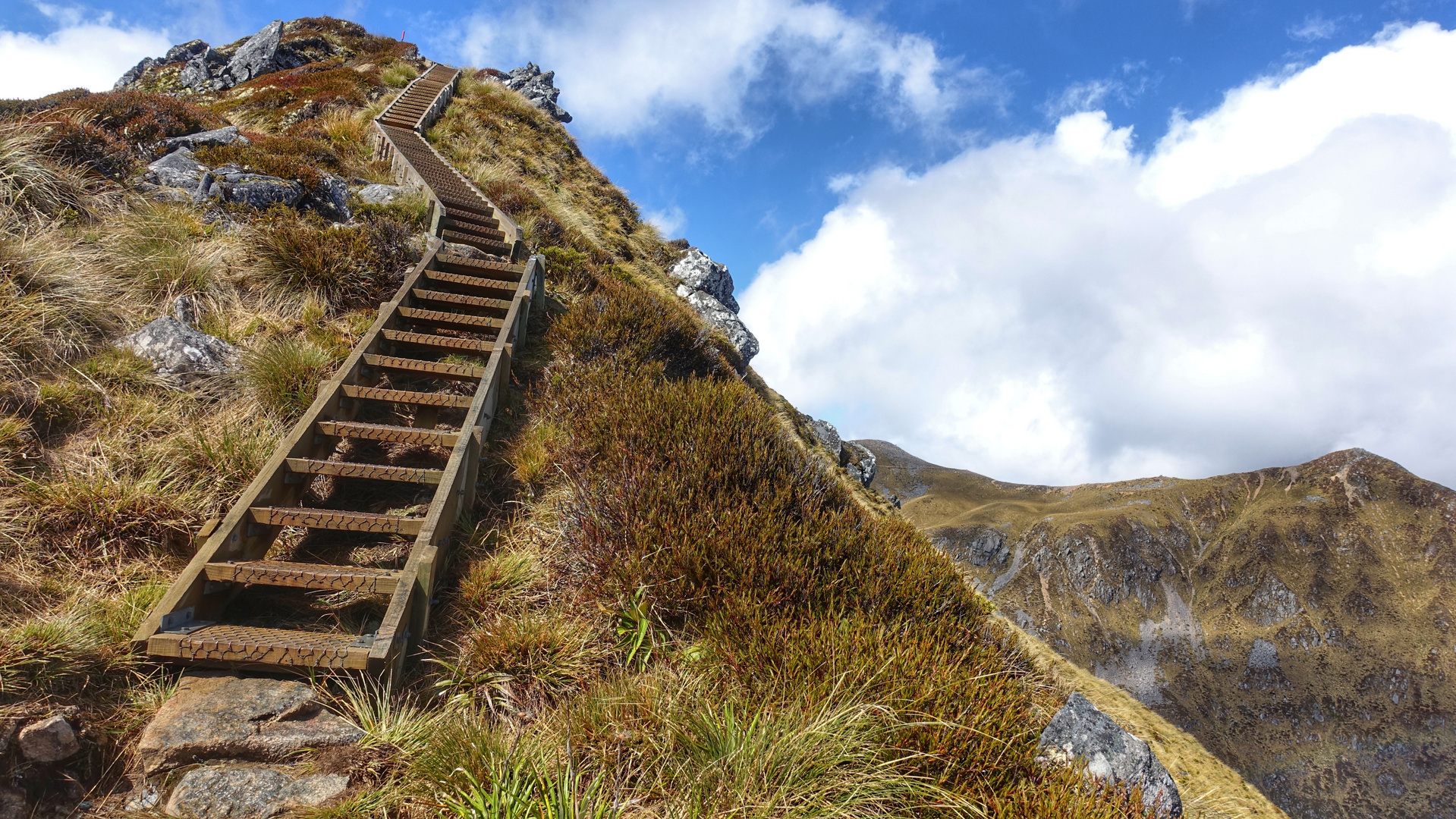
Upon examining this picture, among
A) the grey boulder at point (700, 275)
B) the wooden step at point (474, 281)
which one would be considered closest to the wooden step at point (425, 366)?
the wooden step at point (474, 281)

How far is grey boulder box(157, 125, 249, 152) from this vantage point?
10.2m

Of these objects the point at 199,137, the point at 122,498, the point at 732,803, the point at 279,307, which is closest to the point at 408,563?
the point at 122,498

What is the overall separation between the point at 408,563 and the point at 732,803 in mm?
2528

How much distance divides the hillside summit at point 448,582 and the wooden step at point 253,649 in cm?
3

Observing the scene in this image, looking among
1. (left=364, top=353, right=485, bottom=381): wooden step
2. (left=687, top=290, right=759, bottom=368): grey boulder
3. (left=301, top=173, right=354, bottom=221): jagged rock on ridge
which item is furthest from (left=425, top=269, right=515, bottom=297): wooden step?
(left=687, top=290, right=759, bottom=368): grey boulder

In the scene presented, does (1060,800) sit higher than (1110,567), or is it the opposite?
(1110,567)

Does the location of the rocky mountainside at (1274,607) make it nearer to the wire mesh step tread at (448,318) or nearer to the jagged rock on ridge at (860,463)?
the jagged rock on ridge at (860,463)

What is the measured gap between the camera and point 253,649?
3387 mm

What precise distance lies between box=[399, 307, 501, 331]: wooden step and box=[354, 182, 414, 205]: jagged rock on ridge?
514cm

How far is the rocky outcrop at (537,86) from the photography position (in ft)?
111

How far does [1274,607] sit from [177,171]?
185916mm

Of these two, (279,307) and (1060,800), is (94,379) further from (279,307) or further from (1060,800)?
(1060,800)

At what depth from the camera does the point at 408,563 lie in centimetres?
397

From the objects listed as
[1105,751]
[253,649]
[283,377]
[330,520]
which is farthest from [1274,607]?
[253,649]
